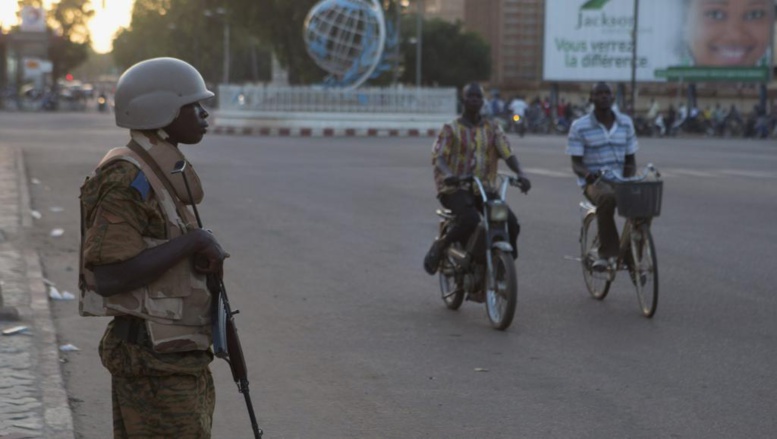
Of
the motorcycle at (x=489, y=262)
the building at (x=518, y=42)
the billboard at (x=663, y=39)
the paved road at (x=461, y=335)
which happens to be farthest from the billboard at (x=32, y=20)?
A: the motorcycle at (x=489, y=262)

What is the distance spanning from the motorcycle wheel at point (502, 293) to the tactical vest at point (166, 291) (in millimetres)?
4610

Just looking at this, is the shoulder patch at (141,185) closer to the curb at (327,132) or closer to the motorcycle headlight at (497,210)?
the motorcycle headlight at (497,210)

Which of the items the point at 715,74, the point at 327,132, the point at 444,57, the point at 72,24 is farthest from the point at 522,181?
the point at 72,24

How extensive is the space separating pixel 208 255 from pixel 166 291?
0.15 metres

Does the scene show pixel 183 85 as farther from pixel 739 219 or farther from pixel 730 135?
pixel 730 135

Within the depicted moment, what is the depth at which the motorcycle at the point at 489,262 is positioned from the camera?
8023mm

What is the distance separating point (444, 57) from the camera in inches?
3494

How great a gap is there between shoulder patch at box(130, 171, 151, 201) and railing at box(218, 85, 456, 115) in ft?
141

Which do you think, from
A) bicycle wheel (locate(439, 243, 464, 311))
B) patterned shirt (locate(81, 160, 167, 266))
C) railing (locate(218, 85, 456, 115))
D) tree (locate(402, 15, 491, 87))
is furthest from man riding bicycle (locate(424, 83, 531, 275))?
tree (locate(402, 15, 491, 87))

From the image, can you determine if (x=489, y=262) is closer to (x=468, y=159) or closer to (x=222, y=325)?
(x=468, y=159)

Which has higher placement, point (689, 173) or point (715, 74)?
point (715, 74)

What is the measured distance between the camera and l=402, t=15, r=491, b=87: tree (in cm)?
8844

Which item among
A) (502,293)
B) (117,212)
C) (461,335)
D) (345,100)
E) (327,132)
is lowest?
(327,132)

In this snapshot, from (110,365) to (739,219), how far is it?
12.6 m
